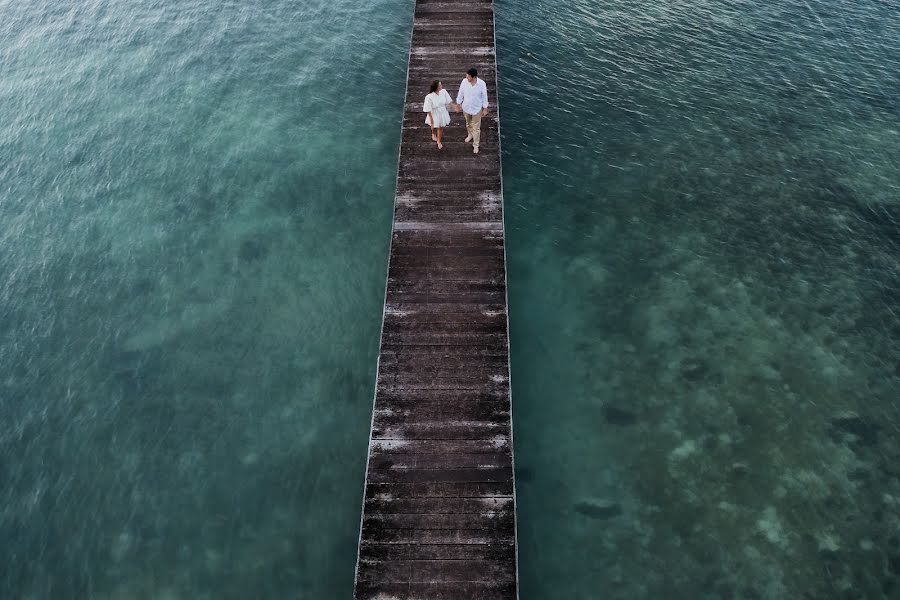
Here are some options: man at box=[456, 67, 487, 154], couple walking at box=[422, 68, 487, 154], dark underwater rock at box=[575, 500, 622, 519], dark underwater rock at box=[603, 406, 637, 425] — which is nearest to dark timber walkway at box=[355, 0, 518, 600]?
couple walking at box=[422, 68, 487, 154]

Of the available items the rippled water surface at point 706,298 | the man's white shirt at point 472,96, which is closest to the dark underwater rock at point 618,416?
the rippled water surface at point 706,298

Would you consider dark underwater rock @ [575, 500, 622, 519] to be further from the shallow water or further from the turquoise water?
the shallow water

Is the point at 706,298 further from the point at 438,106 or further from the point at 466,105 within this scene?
the point at 438,106

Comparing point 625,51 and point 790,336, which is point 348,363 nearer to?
point 790,336

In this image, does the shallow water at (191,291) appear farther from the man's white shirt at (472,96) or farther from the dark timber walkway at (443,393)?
the man's white shirt at (472,96)

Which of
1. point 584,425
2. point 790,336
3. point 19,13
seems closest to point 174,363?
point 584,425
